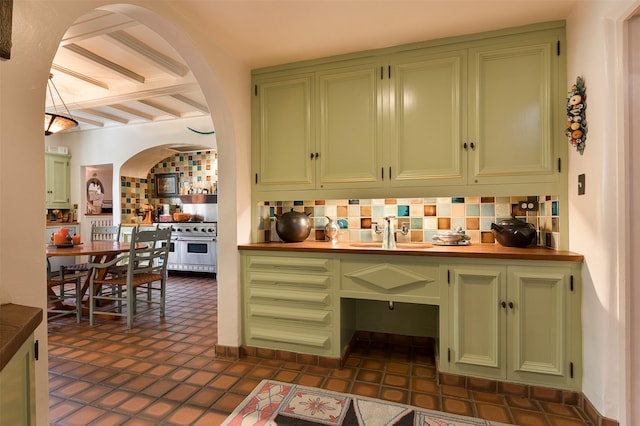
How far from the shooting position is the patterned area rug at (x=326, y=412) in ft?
5.76

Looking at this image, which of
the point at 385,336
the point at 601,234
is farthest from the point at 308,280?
the point at 601,234

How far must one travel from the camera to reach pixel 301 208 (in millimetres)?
3074

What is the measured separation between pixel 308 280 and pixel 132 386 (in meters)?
1.34

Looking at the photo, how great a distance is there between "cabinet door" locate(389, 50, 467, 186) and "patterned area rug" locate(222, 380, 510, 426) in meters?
1.48

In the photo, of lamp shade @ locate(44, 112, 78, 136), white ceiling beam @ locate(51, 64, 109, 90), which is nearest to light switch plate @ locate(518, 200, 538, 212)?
lamp shade @ locate(44, 112, 78, 136)

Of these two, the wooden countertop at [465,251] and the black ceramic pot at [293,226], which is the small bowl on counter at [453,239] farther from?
Answer: the black ceramic pot at [293,226]

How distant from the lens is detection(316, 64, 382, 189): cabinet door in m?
2.51

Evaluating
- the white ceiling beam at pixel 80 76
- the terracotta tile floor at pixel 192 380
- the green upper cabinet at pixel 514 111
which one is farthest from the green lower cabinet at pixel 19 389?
the white ceiling beam at pixel 80 76

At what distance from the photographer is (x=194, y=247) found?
5695 mm

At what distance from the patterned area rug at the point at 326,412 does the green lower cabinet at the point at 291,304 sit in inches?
16.5

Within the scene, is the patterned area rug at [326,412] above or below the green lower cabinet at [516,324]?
below

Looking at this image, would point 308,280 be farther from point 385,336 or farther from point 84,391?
point 84,391

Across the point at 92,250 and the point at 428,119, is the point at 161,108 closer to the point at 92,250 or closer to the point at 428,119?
the point at 92,250

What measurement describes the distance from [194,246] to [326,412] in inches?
177
